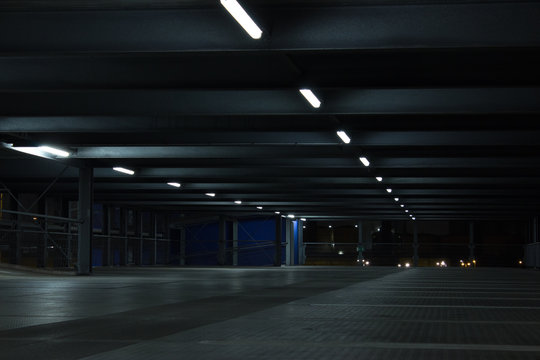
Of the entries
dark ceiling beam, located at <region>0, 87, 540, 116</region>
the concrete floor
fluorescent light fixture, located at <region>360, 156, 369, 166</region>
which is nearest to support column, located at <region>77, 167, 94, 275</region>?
fluorescent light fixture, located at <region>360, 156, 369, 166</region>

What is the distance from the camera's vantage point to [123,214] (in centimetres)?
4956

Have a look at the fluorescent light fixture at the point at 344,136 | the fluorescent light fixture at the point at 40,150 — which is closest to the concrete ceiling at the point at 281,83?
the fluorescent light fixture at the point at 344,136

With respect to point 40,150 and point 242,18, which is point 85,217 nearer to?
point 40,150

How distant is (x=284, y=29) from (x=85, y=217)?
19452 mm

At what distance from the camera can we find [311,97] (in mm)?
15039

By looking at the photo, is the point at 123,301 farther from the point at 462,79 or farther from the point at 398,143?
the point at 398,143

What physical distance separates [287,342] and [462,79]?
27.2ft

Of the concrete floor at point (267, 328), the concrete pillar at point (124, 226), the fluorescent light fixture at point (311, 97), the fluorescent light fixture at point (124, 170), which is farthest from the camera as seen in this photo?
the concrete pillar at point (124, 226)

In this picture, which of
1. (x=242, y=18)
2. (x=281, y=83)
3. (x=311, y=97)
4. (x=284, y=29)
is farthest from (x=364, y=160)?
(x=242, y=18)

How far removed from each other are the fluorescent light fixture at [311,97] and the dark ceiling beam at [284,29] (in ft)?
11.7

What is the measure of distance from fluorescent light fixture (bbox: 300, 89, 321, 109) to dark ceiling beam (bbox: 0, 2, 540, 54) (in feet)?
11.7

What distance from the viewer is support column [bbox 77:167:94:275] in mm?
28391

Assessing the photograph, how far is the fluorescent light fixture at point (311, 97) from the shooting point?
1473 cm

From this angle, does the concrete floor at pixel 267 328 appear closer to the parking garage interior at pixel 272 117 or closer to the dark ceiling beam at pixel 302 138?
the parking garage interior at pixel 272 117
